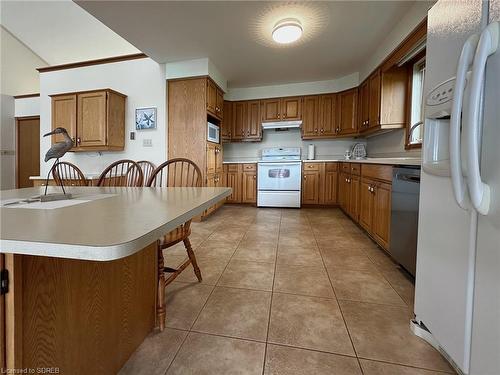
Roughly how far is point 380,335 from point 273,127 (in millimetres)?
4024

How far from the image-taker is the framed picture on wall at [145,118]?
367 cm

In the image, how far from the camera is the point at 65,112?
369 cm

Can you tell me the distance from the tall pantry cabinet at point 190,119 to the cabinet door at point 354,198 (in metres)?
2.04

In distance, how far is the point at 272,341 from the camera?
1.17 meters

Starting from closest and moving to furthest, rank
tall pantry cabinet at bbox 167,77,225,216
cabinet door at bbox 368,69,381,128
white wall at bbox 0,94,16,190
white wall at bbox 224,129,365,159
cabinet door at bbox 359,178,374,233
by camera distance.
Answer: cabinet door at bbox 359,178,374,233 → cabinet door at bbox 368,69,381,128 → tall pantry cabinet at bbox 167,77,225,216 → white wall at bbox 224,129,365,159 → white wall at bbox 0,94,16,190

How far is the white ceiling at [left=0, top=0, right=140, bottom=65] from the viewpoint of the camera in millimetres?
4230

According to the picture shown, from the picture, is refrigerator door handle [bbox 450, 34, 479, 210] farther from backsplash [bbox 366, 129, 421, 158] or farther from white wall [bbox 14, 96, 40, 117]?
white wall [bbox 14, 96, 40, 117]

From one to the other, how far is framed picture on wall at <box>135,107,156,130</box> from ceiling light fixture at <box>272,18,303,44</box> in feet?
6.70

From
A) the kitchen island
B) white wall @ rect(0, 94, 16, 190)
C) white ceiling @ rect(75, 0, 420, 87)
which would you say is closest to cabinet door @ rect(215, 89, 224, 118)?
white ceiling @ rect(75, 0, 420, 87)

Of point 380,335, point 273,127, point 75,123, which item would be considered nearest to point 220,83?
point 273,127

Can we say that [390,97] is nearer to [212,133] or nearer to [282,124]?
[282,124]

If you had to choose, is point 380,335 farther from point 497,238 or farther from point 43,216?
point 43,216

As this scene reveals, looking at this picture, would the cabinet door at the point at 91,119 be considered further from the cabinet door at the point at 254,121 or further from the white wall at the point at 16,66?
the white wall at the point at 16,66

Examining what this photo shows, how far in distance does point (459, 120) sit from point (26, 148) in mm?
7088
